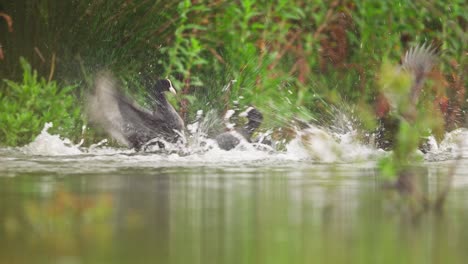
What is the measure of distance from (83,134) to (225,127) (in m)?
1.46

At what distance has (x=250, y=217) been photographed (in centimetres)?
576

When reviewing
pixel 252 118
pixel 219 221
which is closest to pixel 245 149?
pixel 252 118

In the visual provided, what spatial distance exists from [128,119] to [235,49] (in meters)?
1.31

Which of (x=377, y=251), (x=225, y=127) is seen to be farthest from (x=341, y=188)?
(x=225, y=127)

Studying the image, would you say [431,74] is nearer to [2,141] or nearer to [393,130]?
[393,130]

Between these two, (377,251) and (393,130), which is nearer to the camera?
(377,251)

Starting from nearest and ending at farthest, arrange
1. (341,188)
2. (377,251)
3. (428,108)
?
1. (377,251)
2. (341,188)
3. (428,108)

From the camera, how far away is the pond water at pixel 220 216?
4.42 m

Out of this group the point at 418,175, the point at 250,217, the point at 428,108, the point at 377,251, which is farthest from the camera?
the point at 428,108

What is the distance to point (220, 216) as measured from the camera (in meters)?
5.82

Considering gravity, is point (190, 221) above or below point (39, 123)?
below

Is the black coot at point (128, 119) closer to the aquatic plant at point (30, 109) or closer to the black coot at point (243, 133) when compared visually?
the aquatic plant at point (30, 109)

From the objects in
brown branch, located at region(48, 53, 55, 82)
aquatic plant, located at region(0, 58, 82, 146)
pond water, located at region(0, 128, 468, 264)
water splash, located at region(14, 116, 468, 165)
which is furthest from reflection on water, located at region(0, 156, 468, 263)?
brown branch, located at region(48, 53, 55, 82)

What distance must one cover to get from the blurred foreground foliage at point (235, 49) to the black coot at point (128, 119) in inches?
11.0
